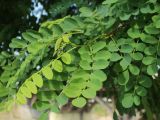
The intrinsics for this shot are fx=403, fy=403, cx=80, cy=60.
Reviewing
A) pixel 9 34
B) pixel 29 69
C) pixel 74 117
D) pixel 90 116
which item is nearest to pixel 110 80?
pixel 29 69

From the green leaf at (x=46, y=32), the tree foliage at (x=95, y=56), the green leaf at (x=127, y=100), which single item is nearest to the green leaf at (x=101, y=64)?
the tree foliage at (x=95, y=56)

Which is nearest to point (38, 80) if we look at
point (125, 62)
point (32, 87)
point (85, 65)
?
point (32, 87)

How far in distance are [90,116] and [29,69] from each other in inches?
627

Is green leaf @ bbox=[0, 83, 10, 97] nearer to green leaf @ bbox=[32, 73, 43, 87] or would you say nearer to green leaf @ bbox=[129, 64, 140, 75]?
green leaf @ bbox=[32, 73, 43, 87]

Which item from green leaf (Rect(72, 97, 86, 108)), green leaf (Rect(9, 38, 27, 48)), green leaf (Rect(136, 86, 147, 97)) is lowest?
green leaf (Rect(72, 97, 86, 108))

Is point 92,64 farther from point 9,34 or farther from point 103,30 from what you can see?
point 9,34

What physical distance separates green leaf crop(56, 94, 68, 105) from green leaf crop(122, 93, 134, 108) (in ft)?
0.50

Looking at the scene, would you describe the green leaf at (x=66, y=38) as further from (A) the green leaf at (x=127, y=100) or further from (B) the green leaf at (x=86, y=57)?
(A) the green leaf at (x=127, y=100)

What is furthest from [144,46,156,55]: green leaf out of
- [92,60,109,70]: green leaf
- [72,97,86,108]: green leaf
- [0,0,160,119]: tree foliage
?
[72,97,86,108]: green leaf

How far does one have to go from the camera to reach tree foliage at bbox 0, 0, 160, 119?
40.3 inches

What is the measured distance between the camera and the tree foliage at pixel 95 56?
3.36 feet

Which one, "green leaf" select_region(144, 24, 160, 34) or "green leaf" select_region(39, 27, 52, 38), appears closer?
"green leaf" select_region(144, 24, 160, 34)

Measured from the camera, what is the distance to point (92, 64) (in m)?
1.04

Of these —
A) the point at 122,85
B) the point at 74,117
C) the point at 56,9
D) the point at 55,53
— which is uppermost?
the point at 74,117
